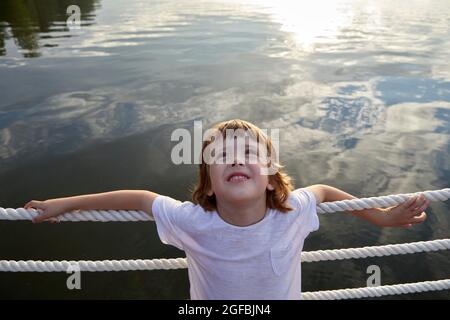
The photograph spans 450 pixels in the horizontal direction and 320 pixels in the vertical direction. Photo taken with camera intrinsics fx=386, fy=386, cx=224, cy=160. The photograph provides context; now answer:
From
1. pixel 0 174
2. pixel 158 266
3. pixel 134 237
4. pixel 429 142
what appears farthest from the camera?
pixel 429 142

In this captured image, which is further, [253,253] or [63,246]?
[63,246]

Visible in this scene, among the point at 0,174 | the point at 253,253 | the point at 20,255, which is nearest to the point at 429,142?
the point at 253,253

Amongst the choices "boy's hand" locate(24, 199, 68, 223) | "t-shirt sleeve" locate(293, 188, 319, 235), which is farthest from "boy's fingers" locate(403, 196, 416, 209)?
"boy's hand" locate(24, 199, 68, 223)

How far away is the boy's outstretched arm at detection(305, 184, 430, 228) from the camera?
2551 mm

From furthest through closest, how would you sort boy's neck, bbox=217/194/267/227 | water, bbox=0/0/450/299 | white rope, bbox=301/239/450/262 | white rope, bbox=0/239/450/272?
water, bbox=0/0/450/299
white rope, bbox=301/239/450/262
white rope, bbox=0/239/450/272
boy's neck, bbox=217/194/267/227

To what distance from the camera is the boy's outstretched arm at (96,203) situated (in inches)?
96.3

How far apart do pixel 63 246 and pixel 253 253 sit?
14.3 ft

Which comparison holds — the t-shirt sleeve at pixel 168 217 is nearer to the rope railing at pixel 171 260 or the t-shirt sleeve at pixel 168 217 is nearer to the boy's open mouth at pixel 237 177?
the rope railing at pixel 171 260

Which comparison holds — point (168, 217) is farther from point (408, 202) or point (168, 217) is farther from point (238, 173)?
point (408, 202)

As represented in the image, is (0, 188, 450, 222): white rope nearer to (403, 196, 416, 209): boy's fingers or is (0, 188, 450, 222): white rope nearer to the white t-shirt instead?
(403, 196, 416, 209): boy's fingers

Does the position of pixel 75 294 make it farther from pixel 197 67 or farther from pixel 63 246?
pixel 197 67

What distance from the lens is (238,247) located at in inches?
92.0

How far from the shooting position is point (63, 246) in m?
5.75

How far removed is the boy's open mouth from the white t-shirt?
28 centimetres
